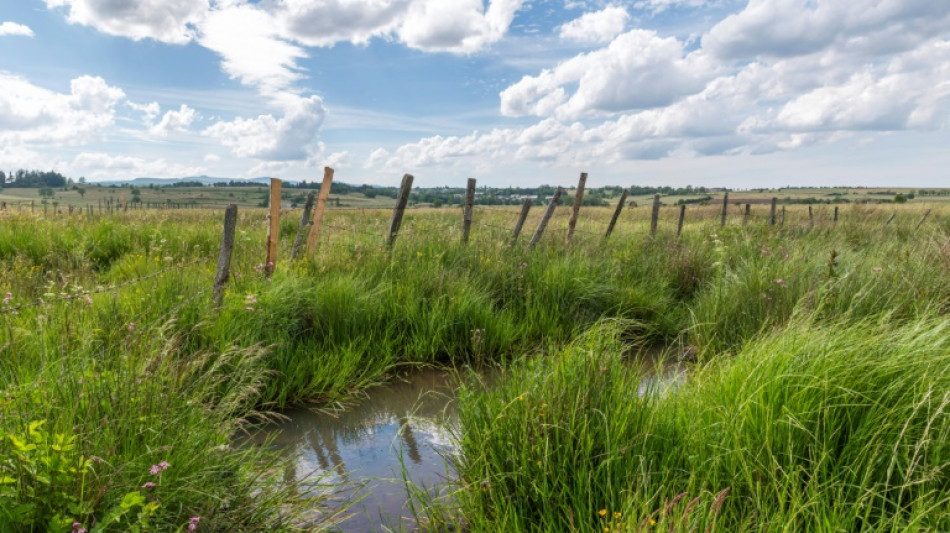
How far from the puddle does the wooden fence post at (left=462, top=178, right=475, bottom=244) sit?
3612 millimetres

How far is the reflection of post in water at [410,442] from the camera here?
12.8 feet

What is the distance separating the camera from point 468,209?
884 centimetres

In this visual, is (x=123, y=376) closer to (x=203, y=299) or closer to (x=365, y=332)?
(x=203, y=299)

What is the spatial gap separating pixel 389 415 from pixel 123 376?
7.18ft

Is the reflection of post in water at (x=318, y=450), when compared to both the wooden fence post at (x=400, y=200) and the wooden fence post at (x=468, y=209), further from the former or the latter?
the wooden fence post at (x=468, y=209)

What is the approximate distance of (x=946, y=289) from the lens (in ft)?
19.6

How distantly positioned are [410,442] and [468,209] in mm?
5183

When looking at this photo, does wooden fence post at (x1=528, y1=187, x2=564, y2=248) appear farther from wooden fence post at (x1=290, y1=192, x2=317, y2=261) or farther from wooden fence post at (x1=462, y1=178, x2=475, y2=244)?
wooden fence post at (x1=290, y1=192, x2=317, y2=261)

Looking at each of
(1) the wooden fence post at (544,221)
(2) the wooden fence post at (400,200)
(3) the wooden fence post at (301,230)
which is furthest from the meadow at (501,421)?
(1) the wooden fence post at (544,221)

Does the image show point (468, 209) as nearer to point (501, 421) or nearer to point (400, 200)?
point (400, 200)

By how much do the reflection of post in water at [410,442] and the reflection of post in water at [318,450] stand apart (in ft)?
1.83

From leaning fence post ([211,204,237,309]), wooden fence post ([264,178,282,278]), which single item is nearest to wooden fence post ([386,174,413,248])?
wooden fence post ([264,178,282,278])

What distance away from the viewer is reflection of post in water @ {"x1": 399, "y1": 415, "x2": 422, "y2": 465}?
154 inches

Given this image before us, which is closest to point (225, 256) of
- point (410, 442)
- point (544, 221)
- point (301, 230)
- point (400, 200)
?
point (301, 230)
